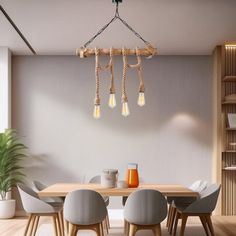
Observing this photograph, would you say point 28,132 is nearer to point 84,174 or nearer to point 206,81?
point 84,174

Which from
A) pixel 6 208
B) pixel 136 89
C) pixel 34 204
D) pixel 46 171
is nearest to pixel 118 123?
pixel 136 89

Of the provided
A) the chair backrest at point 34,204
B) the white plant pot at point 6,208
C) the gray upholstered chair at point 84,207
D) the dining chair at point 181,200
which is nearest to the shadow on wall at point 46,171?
the white plant pot at point 6,208

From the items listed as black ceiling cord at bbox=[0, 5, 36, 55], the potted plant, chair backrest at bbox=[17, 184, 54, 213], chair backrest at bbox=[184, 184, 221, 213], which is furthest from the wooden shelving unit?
chair backrest at bbox=[17, 184, 54, 213]

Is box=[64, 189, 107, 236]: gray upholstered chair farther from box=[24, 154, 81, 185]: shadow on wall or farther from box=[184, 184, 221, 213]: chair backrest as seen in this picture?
box=[24, 154, 81, 185]: shadow on wall

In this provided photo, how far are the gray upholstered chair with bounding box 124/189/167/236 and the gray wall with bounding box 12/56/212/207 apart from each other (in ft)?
11.4

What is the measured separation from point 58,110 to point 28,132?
0.65 meters

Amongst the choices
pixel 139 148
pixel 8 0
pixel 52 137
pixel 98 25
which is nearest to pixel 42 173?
pixel 52 137

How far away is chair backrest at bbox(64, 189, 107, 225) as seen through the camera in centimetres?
468

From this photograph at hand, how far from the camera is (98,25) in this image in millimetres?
6512

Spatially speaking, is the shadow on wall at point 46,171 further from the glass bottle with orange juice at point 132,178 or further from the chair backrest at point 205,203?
the chair backrest at point 205,203

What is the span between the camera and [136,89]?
8352mm

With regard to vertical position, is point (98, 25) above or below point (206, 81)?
above

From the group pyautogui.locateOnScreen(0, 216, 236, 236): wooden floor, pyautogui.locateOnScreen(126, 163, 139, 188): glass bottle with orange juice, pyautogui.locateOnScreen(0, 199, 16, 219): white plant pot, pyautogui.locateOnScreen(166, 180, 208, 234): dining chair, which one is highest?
pyautogui.locateOnScreen(126, 163, 139, 188): glass bottle with orange juice

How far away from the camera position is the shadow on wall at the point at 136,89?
8.30m
